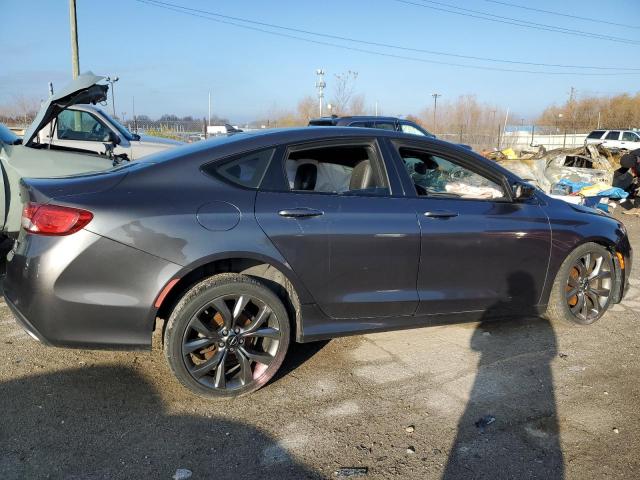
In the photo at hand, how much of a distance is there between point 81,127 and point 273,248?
260 inches

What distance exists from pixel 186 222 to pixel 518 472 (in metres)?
2.15

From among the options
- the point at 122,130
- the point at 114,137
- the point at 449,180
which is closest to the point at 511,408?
the point at 449,180

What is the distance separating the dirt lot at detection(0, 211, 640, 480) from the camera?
2613 millimetres

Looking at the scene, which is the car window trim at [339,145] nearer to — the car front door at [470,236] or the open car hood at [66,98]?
the car front door at [470,236]

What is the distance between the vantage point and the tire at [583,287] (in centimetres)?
428

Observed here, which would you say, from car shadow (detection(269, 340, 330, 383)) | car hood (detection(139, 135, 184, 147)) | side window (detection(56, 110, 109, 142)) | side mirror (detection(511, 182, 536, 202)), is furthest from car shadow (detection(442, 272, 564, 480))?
side window (detection(56, 110, 109, 142))

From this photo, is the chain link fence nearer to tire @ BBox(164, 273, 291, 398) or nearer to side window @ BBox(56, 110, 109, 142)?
side window @ BBox(56, 110, 109, 142)

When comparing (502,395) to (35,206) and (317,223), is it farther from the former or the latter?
(35,206)

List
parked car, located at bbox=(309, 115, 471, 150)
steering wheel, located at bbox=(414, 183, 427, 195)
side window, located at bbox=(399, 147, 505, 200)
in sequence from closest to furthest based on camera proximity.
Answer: steering wheel, located at bbox=(414, 183, 427, 195) → side window, located at bbox=(399, 147, 505, 200) → parked car, located at bbox=(309, 115, 471, 150)

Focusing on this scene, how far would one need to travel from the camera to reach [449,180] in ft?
13.5

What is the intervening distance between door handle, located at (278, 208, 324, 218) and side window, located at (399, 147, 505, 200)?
96 centimetres

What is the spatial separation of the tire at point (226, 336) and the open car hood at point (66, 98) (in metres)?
Result: 3.36

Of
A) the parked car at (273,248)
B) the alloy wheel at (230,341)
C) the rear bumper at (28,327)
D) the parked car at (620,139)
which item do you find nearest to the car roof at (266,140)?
the parked car at (273,248)

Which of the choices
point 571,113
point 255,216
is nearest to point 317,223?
point 255,216
